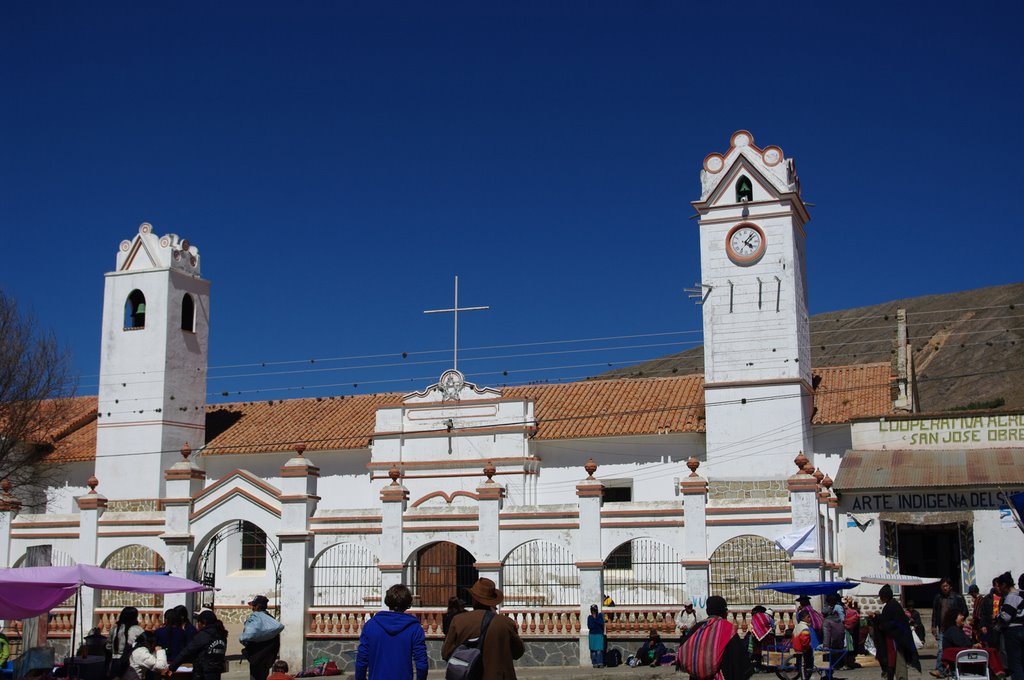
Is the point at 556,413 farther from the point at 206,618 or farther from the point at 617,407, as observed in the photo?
the point at 206,618

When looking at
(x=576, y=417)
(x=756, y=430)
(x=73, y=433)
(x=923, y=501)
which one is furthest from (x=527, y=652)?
(x=73, y=433)

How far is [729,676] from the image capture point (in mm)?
9336

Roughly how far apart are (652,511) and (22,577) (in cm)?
1208

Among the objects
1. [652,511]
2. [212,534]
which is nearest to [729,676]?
[652,511]

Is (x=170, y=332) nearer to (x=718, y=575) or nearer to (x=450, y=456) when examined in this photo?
(x=450, y=456)

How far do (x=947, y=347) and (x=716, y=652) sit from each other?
88857 mm

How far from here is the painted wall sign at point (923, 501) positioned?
2659 cm

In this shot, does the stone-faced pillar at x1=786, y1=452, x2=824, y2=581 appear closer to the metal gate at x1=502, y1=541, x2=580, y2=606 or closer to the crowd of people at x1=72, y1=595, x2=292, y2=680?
the metal gate at x1=502, y1=541, x2=580, y2=606

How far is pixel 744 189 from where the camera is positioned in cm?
3155

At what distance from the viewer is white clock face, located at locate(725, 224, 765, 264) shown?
3086 cm

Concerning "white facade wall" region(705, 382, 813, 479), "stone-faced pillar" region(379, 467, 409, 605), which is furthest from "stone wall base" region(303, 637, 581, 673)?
"white facade wall" region(705, 382, 813, 479)

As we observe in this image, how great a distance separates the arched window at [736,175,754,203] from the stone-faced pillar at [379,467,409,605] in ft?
46.7

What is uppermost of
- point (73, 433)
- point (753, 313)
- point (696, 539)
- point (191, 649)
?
point (753, 313)

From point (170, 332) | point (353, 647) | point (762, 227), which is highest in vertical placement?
point (762, 227)
